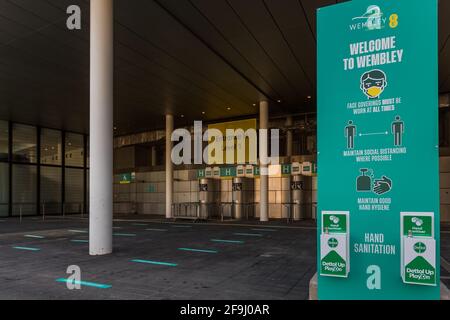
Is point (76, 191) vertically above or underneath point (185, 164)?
underneath

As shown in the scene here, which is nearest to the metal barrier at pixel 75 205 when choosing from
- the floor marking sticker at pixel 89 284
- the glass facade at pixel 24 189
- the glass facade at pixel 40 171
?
the glass facade at pixel 40 171

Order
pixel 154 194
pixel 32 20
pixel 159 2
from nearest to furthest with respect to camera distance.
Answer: pixel 159 2
pixel 32 20
pixel 154 194

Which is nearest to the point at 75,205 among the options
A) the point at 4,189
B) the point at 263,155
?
the point at 4,189

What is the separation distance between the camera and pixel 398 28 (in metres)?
3.78

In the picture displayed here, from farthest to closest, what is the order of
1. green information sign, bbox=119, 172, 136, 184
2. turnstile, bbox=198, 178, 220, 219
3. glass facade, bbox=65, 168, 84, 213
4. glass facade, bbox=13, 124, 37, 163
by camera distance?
green information sign, bbox=119, 172, 136, 184 < glass facade, bbox=65, 168, 84, 213 < glass facade, bbox=13, 124, 37, 163 < turnstile, bbox=198, 178, 220, 219

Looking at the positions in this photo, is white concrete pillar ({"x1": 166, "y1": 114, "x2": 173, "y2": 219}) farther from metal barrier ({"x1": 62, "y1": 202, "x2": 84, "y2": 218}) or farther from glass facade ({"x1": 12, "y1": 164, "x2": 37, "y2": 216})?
glass facade ({"x1": 12, "y1": 164, "x2": 37, "y2": 216})

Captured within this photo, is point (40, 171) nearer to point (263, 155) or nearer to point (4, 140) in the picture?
point (4, 140)

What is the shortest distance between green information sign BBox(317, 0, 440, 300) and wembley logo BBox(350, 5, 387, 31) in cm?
1

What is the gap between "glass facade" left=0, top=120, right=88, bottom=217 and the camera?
26.6m

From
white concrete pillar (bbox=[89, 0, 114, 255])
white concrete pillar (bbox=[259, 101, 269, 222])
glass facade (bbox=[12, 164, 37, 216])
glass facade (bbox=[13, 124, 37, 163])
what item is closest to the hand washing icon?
white concrete pillar (bbox=[89, 0, 114, 255])

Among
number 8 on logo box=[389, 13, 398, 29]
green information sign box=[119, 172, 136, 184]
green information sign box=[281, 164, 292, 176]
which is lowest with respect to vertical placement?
green information sign box=[119, 172, 136, 184]
